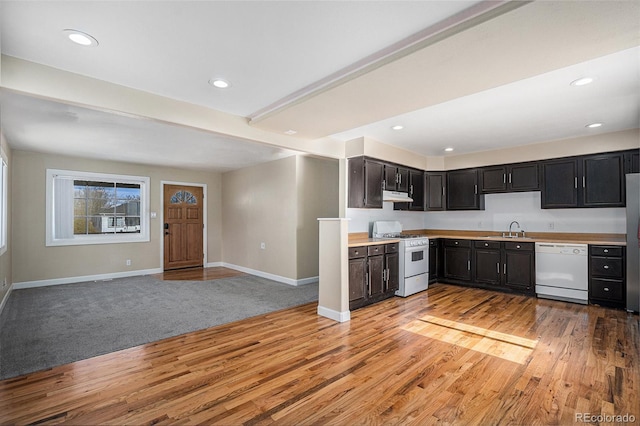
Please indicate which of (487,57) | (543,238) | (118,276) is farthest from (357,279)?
(118,276)

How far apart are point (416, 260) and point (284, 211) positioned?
8.65 feet

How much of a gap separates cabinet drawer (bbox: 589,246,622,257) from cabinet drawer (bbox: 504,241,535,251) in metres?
0.71

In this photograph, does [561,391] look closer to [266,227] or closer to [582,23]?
[582,23]

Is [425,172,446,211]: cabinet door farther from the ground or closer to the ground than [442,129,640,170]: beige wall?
closer to the ground

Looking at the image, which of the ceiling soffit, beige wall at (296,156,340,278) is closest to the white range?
beige wall at (296,156,340,278)

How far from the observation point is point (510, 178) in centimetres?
538

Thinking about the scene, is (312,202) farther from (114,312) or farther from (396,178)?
(114,312)

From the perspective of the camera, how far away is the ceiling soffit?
1628 mm

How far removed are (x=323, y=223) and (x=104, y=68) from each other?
2.81 m

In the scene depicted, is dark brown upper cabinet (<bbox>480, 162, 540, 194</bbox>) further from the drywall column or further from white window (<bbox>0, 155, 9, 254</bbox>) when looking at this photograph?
white window (<bbox>0, 155, 9, 254</bbox>)

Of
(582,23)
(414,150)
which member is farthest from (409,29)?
(414,150)

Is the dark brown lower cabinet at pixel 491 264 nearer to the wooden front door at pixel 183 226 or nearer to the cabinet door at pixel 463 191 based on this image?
the cabinet door at pixel 463 191

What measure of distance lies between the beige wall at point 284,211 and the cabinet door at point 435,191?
72.7 inches

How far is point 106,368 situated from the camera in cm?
267
